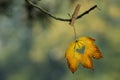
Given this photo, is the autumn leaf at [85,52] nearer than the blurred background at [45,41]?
Yes

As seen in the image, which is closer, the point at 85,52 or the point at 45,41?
the point at 85,52

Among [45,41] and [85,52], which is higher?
[85,52]

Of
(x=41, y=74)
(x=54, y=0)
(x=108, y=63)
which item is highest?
(x=54, y=0)

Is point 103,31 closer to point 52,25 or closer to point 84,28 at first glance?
point 84,28

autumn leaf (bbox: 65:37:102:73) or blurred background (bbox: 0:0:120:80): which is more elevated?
autumn leaf (bbox: 65:37:102:73)

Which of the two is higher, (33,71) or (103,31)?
(103,31)

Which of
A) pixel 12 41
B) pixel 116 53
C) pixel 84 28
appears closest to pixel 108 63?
pixel 116 53

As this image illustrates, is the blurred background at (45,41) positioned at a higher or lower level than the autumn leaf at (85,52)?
lower

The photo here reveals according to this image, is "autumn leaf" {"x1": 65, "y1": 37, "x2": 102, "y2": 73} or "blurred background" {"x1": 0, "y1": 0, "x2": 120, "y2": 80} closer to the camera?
"autumn leaf" {"x1": 65, "y1": 37, "x2": 102, "y2": 73}
